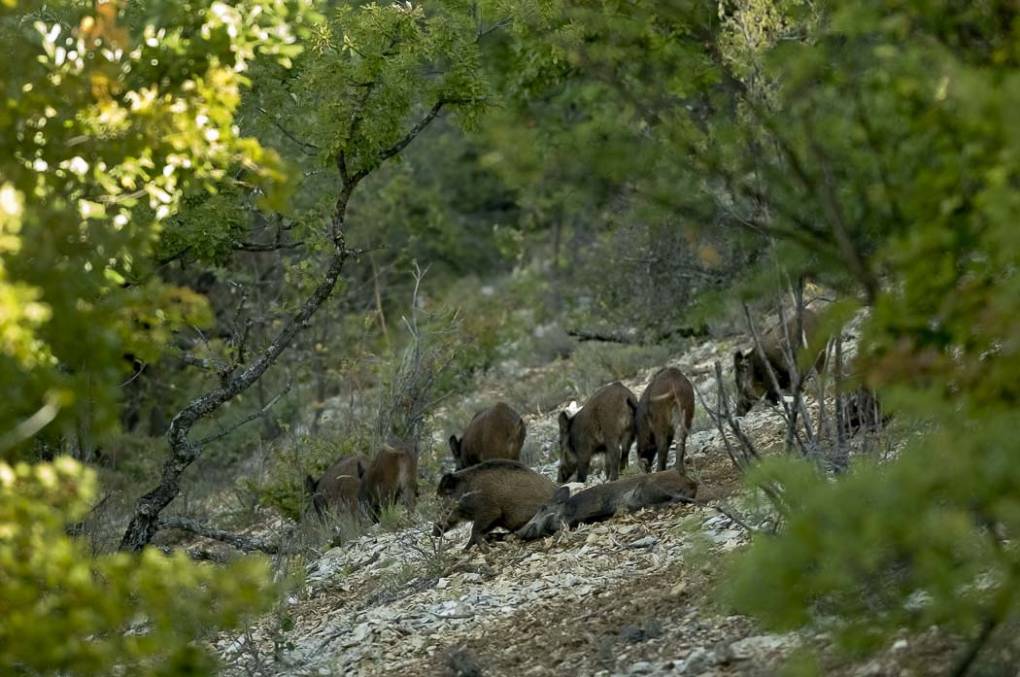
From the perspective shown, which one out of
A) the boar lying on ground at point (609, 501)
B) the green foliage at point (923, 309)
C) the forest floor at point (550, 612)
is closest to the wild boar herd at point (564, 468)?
the boar lying on ground at point (609, 501)

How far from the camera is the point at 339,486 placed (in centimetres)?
1484

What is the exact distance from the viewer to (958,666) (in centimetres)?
627

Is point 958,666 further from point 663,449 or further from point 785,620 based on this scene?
point 663,449

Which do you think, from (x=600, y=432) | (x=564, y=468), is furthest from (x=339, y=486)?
(x=600, y=432)

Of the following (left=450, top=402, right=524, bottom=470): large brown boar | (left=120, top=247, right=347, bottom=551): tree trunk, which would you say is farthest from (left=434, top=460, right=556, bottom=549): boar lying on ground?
(left=450, top=402, right=524, bottom=470): large brown boar

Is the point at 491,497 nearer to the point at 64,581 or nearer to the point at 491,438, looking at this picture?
the point at 491,438

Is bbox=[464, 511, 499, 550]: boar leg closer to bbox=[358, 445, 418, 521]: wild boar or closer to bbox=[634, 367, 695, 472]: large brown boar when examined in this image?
bbox=[634, 367, 695, 472]: large brown boar

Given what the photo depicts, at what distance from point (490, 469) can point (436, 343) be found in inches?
198

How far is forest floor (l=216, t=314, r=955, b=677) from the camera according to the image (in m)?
8.30

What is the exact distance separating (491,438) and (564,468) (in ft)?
2.99

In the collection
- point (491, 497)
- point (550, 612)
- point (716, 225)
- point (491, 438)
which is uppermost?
point (716, 225)

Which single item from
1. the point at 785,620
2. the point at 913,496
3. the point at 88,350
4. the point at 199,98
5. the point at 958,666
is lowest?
the point at 958,666

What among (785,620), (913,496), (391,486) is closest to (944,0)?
(913,496)

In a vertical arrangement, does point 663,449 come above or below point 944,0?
below
